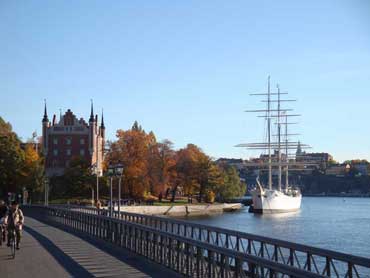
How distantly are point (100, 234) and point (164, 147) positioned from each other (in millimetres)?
77136

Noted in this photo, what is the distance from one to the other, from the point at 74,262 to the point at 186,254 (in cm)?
444

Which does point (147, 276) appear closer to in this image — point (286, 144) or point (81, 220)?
point (81, 220)

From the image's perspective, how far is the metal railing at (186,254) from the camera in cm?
1171

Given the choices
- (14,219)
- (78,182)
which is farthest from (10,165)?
(14,219)

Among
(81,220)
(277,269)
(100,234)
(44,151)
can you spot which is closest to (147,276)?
(277,269)

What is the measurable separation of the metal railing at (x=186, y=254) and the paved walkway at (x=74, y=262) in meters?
0.36

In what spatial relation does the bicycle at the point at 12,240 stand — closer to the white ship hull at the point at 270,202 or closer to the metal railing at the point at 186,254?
the metal railing at the point at 186,254

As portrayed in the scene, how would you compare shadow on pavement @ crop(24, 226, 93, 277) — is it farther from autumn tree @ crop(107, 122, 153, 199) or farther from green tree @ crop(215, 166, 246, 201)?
green tree @ crop(215, 166, 246, 201)

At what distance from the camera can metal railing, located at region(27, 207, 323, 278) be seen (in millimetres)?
11711

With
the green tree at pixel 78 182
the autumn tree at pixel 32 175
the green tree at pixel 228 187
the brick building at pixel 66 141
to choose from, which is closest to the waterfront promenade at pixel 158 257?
the autumn tree at pixel 32 175

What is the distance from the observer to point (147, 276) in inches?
635

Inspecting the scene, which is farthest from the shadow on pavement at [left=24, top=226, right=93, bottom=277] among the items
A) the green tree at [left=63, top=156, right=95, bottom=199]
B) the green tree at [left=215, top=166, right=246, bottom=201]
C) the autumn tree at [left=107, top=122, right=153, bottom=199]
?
the green tree at [left=215, top=166, right=246, bottom=201]

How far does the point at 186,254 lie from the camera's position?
1582 cm

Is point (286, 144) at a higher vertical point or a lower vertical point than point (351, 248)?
higher
